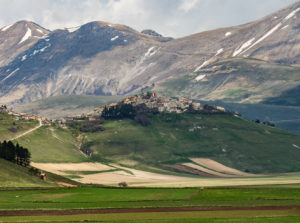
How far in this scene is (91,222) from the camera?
75.2 meters

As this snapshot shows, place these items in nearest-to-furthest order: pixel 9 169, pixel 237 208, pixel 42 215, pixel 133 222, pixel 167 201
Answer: pixel 133 222, pixel 42 215, pixel 237 208, pixel 167 201, pixel 9 169

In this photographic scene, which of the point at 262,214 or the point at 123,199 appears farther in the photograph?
the point at 123,199

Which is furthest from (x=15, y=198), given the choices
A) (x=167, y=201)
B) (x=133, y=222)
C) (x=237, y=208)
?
(x=237, y=208)

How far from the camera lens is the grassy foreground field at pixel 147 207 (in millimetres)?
78250

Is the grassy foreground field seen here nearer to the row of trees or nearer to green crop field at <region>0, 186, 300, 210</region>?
green crop field at <region>0, 186, 300, 210</region>

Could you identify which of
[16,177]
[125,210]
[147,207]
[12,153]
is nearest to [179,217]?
[125,210]

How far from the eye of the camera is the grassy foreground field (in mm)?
78250

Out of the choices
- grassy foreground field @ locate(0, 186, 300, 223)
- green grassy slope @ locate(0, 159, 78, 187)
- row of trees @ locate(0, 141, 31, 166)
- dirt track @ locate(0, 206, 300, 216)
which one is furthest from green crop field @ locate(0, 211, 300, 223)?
row of trees @ locate(0, 141, 31, 166)

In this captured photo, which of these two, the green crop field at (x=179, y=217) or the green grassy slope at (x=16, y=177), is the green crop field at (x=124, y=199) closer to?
the green grassy slope at (x=16, y=177)

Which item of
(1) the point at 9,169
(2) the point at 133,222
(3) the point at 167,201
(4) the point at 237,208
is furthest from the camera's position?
(1) the point at 9,169

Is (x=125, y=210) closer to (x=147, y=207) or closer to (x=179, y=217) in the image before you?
(x=147, y=207)

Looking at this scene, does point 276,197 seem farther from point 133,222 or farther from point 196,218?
point 133,222

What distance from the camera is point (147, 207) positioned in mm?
92000

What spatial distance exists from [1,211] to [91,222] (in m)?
17.6
